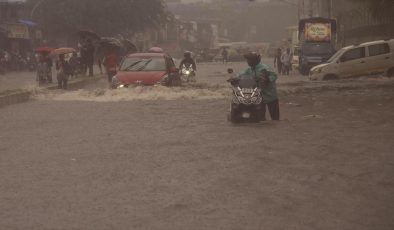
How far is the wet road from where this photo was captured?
568cm

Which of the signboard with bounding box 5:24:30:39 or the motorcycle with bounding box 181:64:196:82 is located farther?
the signboard with bounding box 5:24:30:39

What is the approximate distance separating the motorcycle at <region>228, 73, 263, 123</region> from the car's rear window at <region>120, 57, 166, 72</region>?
912cm

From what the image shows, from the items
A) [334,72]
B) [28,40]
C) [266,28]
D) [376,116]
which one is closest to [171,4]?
[266,28]

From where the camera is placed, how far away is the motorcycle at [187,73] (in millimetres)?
28228

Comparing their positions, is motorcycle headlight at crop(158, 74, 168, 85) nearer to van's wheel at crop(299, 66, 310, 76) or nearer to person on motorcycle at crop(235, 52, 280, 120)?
person on motorcycle at crop(235, 52, 280, 120)

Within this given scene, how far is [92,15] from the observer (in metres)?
60.3

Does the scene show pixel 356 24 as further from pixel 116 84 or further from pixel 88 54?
pixel 116 84

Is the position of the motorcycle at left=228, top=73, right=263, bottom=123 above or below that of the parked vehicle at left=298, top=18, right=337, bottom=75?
below

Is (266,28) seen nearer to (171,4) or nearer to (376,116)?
(171,4)

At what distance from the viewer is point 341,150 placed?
30.5 feet

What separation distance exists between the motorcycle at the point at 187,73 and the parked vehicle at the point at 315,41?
11.2 meters

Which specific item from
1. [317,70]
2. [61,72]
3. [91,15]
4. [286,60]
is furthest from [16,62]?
[317,70]

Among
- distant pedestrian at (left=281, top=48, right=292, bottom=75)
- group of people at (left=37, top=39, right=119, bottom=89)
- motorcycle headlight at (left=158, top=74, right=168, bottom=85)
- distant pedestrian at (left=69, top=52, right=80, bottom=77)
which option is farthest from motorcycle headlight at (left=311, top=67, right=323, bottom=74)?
distant pedestrian at (left=69, top=52, right=80, bottom=77)

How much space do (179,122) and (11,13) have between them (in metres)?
46.1
